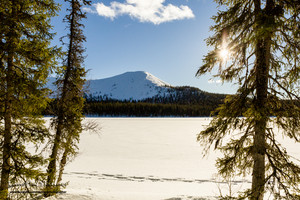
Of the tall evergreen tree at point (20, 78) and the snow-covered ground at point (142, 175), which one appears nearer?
the tall evergreen tree at point (20, 78)

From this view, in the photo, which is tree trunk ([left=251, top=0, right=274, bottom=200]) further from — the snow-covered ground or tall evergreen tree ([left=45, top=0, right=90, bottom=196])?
tall evergreen tree ([left=45, top=0, right=90, bottom=196])

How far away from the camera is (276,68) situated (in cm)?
527

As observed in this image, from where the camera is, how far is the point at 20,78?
5.22 metres

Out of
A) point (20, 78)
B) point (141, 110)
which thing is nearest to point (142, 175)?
point (20, 78)

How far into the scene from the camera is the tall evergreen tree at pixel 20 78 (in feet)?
16.8

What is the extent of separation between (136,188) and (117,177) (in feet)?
10.3

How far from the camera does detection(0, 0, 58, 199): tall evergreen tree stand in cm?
513

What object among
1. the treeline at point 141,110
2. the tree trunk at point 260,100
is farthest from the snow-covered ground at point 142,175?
the treeline at point 141,110

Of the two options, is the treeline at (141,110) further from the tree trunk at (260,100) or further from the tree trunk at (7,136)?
the tree trunk at (7,136)

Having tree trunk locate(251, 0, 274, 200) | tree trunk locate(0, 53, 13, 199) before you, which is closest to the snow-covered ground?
tree trunk locate(0, 53, 13, 199)

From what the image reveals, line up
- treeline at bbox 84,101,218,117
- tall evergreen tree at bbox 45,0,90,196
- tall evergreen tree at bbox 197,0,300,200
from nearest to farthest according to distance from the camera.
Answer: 1. tall evergreen tree at bbox 197,0,300,200
2. tall evergreen tree at bbox 45,0,90,196
3. treeline at bbox 84,101,218,117

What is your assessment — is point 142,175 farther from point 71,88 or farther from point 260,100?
point 260,100

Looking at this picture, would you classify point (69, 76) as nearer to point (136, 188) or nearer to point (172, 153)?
point (136, 188)

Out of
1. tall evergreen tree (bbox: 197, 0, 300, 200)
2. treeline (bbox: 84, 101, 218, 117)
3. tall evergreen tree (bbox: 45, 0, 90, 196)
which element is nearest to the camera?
tall evergreen tree (bbox: 197, 0, 300, 200)
